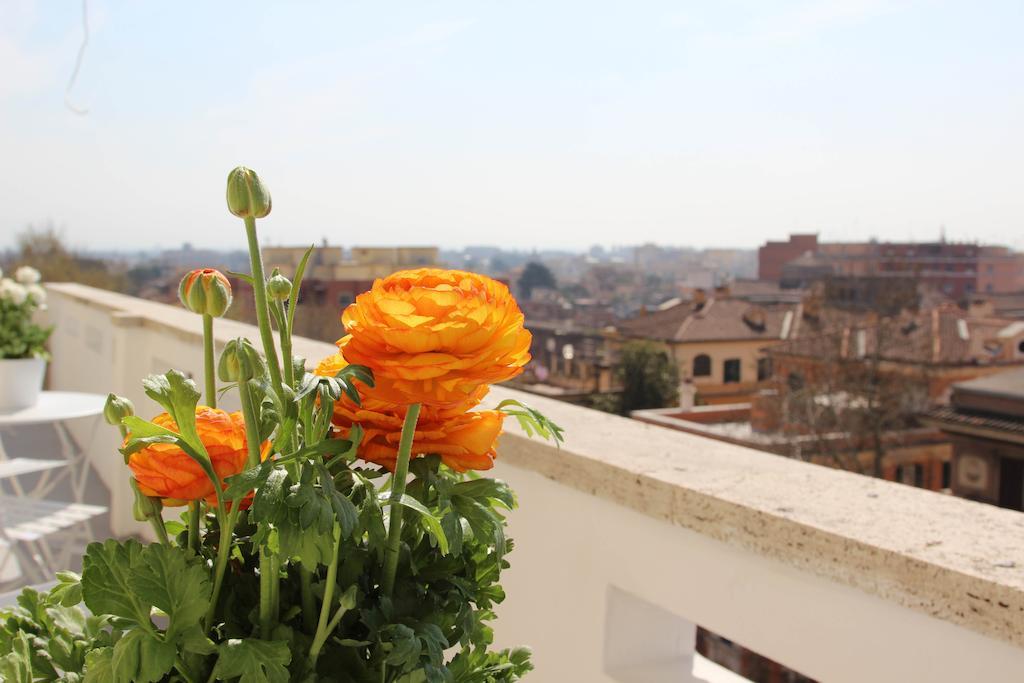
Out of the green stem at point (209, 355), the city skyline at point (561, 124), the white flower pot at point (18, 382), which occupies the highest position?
the city skyline at point (561, 124)

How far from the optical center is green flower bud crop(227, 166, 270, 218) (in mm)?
504

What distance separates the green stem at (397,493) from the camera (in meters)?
0.50

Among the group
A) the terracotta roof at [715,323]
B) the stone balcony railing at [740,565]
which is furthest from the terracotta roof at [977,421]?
the stone balcony railing at [740,565]

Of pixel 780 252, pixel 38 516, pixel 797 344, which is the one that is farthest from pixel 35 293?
pixel 780 252

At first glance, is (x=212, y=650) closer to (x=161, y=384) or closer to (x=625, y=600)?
(x=161, y=384)

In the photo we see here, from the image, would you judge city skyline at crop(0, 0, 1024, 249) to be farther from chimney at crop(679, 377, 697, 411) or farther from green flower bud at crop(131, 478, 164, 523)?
chimney at crop(679, 377, 697, 411)

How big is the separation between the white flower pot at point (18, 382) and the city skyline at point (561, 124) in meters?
1.55

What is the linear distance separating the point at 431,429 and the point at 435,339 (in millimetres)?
87

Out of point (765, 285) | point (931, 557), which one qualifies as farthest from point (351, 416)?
point (765, 285)

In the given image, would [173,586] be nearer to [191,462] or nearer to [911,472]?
[191,462]

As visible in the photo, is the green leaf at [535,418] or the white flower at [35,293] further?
the white flower at [35,293]

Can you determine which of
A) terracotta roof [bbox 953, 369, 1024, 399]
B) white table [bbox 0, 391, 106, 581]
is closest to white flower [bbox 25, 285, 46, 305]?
white table [bbox 0, 391, 106, 581]

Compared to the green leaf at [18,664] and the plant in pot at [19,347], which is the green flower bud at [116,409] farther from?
the plant in pot at [19,347]

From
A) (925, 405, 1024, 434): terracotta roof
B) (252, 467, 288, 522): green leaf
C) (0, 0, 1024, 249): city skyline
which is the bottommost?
(925, 405, 1024, 434): terracotta roof
